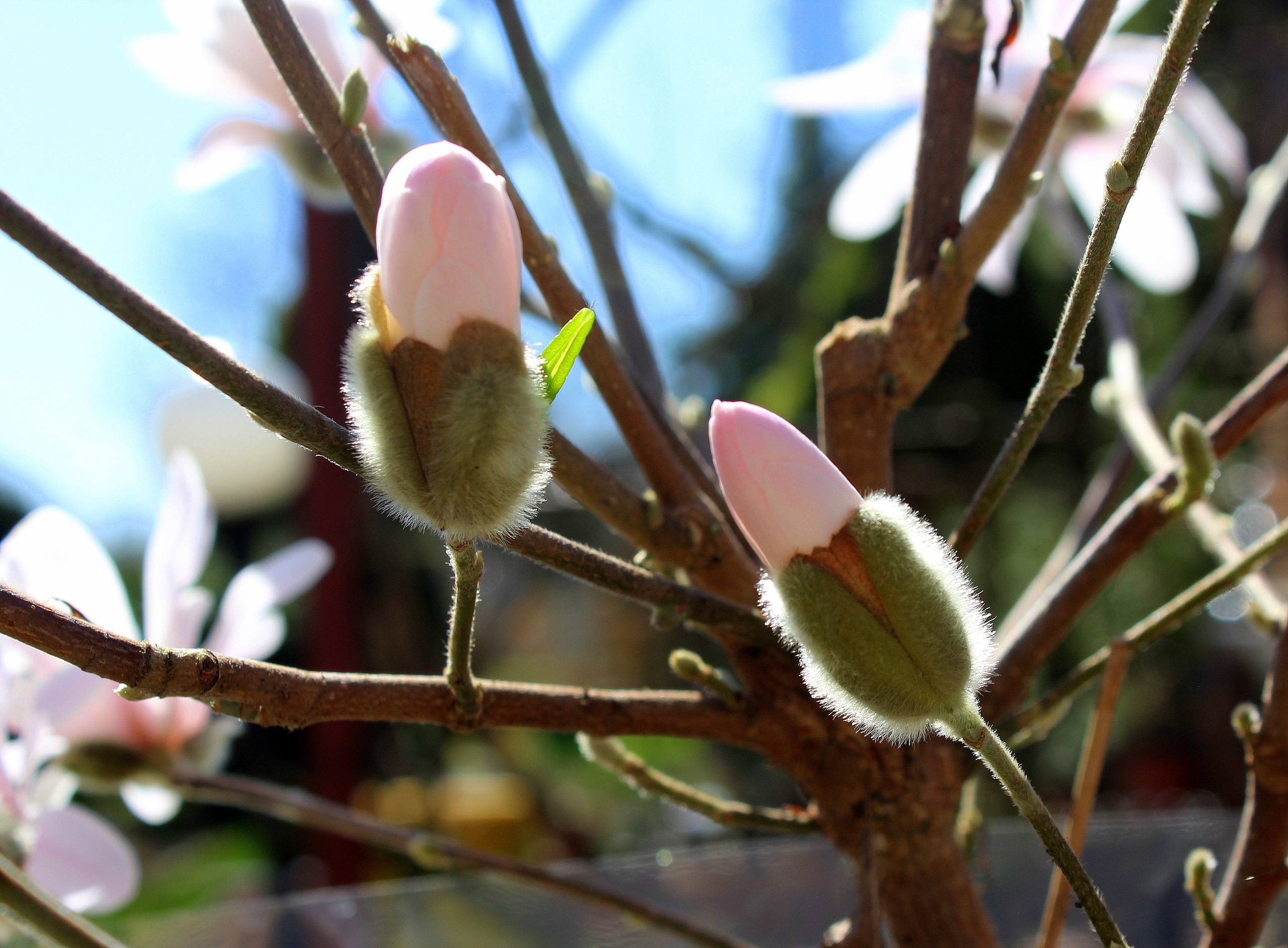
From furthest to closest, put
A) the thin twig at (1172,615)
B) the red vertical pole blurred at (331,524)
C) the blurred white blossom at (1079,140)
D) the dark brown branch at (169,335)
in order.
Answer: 1. the red vertical pole blurred at (331,524)
2. the blurred white blossom at (1079,140)
3. the thin twig at (1172,615)
4. the dark brown branch at (169,335)

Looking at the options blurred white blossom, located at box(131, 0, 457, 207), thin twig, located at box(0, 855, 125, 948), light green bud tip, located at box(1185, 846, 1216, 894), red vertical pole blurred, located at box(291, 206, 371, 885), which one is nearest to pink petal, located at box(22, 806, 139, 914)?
thin twig, located at box(0, 855, 125, 948)

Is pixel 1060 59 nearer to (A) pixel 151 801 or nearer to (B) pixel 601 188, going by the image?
(B) pixel 601 188

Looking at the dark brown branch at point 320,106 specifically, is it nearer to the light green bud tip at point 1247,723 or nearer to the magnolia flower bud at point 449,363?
the magnolia flower bud at point 449,363

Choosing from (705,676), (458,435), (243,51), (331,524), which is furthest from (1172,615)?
(331,524)

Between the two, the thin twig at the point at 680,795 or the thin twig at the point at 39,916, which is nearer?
the thin twig at the point at 39,916

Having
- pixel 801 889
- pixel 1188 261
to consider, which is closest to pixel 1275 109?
pixel 1188 261

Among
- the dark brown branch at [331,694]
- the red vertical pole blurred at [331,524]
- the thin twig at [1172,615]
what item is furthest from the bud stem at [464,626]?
the red vertical pole blurred at [331,524]

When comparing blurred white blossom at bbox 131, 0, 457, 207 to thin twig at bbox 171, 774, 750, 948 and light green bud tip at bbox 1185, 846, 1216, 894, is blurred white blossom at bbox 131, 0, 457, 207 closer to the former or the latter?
thin twig at bbox 171, 774, 750, 948
